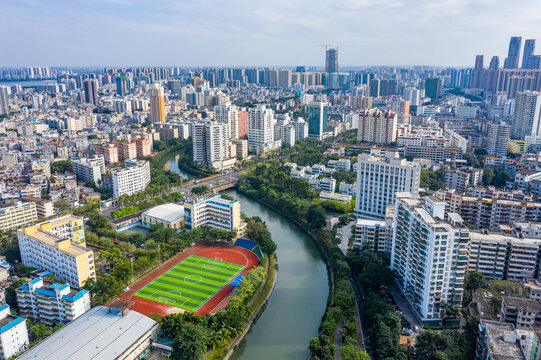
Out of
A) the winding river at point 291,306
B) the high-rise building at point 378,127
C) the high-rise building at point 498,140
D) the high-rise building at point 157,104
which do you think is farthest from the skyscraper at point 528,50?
the winding river at point 291,306

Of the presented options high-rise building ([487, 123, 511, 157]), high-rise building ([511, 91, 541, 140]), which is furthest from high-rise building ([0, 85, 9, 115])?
high-rise building ([511, 91, 541, 140])

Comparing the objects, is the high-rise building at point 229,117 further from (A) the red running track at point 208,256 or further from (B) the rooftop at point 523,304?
(B) the rooftop at point 523,304

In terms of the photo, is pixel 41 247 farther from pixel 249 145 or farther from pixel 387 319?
pixel 249 145

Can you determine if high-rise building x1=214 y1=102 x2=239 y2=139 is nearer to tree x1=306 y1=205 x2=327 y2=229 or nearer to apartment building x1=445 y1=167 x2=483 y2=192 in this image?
tree x1=306 y1=205 x2=327 y2=229

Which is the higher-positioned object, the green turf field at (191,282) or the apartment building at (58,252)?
the apartment building at (58,252)

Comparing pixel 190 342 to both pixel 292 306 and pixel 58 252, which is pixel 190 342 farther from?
pixel 58 252

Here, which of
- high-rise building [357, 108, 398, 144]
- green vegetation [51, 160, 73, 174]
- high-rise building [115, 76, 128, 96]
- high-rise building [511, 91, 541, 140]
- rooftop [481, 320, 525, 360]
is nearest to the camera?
rooftop [481, 320, 525, 360]

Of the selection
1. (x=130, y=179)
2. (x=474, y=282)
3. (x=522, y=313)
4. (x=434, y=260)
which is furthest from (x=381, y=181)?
(x=130, y=179)
